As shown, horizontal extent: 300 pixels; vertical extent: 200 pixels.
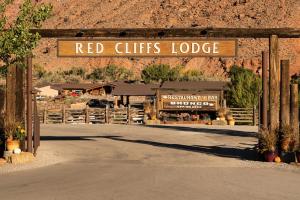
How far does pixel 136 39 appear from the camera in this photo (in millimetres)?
18016

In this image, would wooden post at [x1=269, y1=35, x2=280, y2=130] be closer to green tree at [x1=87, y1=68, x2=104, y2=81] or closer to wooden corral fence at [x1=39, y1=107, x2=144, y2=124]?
wooden corral fence at [x1=39, y1=107, x2=144, y2=124]

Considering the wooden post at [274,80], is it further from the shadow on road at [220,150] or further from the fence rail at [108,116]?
the fence rail at [108,116]

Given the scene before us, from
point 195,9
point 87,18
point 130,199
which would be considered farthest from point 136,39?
point 87,18

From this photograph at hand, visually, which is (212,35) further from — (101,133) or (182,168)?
(101,133)

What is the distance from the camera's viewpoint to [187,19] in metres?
96.8

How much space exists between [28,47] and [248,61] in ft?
227

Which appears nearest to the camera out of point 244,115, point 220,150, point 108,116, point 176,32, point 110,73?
point 176,32

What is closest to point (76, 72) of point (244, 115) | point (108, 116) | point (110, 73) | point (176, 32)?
point (110, 73)

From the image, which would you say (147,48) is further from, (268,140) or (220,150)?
(220,150)

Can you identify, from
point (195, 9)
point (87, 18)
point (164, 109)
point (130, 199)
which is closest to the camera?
point (130, 199)

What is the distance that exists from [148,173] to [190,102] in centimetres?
2153

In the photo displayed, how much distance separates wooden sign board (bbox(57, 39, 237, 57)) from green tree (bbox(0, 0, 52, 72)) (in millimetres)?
1249

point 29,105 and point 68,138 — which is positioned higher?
point 29,105

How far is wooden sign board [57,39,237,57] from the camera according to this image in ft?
58.3
